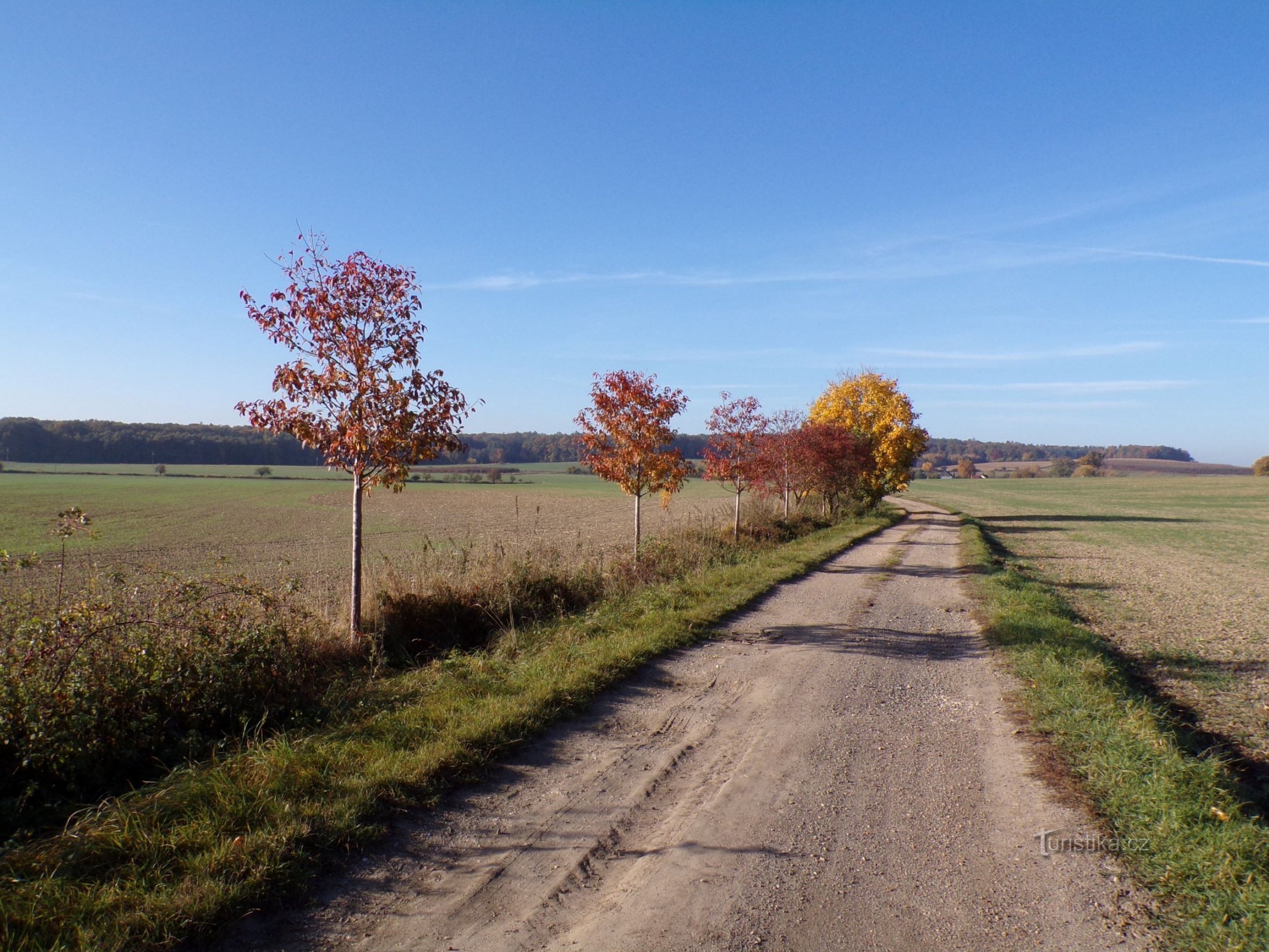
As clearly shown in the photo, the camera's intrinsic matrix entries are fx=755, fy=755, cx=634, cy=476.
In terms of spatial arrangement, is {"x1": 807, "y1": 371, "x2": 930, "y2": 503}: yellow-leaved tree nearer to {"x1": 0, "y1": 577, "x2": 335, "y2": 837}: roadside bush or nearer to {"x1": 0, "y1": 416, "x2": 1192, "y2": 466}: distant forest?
{"x1": 0, "y1": 416, "x2": 1192, "y2": 466}: distant forest

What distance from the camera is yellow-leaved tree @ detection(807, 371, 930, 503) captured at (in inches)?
1550

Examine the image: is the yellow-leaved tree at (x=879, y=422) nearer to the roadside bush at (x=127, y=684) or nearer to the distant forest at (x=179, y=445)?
the distant forest at (x=179, y=445)

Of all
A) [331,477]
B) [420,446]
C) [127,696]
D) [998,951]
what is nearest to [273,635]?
[127,696]

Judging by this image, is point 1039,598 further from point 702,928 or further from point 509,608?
point 702,928

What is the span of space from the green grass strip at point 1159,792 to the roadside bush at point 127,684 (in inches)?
229

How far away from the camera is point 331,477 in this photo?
88.8 m

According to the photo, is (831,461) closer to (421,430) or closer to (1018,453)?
(421,430)

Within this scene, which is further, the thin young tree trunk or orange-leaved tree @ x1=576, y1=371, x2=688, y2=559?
orange-leaved tree @ x1=576, y1=371, x2=688, y2=559

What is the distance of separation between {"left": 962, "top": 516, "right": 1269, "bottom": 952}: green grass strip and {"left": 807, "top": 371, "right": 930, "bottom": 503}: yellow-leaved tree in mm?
31235

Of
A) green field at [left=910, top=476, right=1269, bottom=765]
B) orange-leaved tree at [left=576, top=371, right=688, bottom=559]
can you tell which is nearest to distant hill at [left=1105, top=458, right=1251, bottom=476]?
green field at [left=910, top=476, right=1269, bottom=765]

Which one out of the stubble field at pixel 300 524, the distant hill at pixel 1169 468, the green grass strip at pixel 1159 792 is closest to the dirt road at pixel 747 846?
the green grass strip at pixel 1159 792

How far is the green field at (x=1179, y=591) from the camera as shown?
25.5 feet

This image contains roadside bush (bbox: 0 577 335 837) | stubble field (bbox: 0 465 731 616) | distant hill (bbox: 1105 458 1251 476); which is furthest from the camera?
distant hill (bbox: 1105 458 1251 476)

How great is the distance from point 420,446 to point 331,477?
3412 inches
